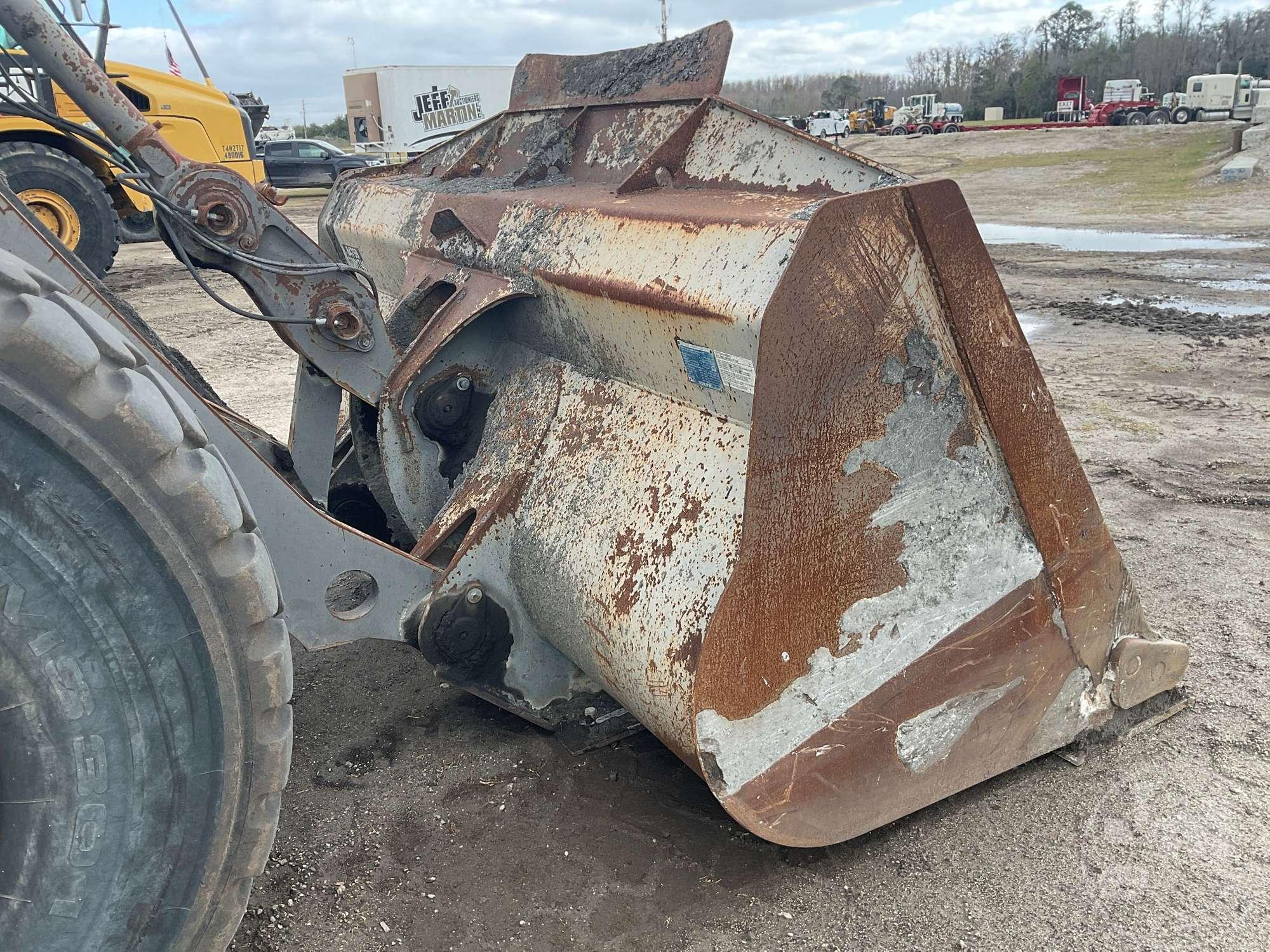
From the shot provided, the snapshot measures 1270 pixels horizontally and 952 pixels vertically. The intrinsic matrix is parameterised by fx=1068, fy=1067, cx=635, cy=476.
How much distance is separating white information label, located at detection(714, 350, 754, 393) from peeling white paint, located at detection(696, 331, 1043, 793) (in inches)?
9.5

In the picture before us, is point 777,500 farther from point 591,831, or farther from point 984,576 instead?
point 591,831

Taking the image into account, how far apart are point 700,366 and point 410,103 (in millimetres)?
29412

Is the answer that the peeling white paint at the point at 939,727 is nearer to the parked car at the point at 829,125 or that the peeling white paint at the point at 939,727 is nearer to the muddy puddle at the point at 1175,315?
the muddy puddle at the point at 1175,315

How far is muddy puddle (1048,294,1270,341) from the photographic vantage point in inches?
264

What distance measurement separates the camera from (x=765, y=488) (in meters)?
1.79

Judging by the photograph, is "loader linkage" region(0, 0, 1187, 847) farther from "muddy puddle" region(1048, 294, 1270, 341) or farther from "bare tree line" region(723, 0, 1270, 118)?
"bare tree line" region(723, 0, 1270, 118)

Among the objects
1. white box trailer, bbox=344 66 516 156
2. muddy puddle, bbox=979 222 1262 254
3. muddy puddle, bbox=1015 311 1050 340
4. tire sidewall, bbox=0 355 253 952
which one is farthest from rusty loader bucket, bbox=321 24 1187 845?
white box trailer, bbox=344 66 516 156

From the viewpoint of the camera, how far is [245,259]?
2.38 meters

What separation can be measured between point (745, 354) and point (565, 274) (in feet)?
2.11

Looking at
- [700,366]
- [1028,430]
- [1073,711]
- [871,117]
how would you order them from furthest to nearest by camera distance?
[871,117] → [1073,711] → [1028,430] → [700,366]

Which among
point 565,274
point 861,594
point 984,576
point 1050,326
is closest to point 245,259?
point 565,274

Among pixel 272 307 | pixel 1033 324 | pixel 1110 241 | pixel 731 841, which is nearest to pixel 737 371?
pixel 731 841

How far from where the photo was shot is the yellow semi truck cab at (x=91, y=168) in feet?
27.1

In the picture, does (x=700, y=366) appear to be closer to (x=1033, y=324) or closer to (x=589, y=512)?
(x=589, y=512)
